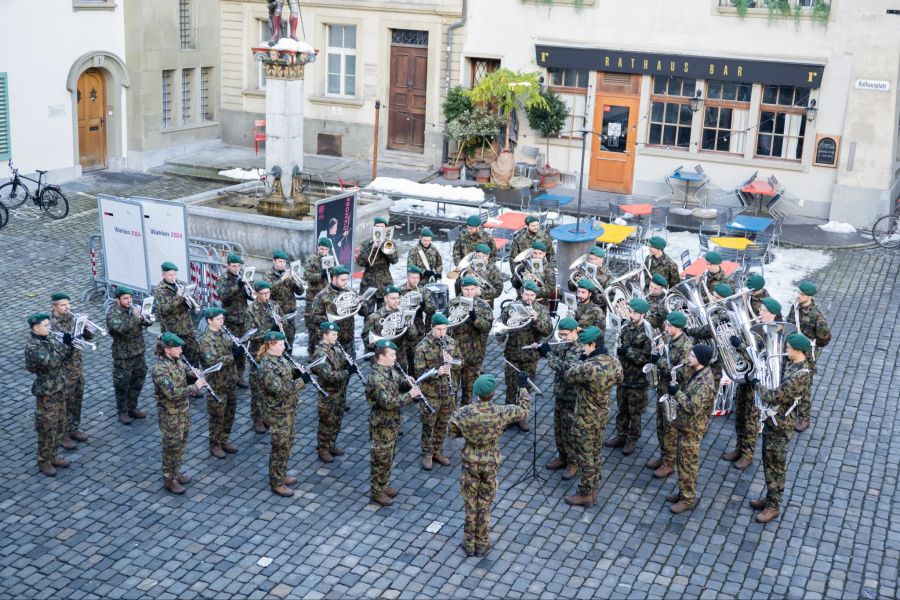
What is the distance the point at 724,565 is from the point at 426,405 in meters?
3.49

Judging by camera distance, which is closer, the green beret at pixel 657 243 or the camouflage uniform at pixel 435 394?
the camouflage uniform at pixel 435 394

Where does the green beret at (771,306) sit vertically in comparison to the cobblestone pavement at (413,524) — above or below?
above

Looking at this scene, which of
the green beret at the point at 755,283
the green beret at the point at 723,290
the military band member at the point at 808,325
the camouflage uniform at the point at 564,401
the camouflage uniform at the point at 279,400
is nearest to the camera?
the camouflage uniform at the point at 279,400

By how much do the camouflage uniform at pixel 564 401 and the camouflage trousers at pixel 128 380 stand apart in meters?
4.81

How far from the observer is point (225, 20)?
29.0m

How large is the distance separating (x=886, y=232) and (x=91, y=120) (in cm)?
1788

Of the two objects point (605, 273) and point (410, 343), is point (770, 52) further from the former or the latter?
point (410, 343)

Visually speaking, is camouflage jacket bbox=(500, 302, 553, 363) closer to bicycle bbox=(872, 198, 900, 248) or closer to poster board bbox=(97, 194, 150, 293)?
poster board bbox=(97, 194, 150, 293)

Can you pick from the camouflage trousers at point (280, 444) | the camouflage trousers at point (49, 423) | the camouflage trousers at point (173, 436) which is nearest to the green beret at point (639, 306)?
the camouflage trousers at point (280, 444)

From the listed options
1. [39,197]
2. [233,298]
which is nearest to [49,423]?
[233,298]

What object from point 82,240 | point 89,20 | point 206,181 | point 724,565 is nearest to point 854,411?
point 724,565

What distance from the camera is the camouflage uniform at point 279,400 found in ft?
37.4

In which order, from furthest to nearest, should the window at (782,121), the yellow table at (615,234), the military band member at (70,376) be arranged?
the window at (782,121)
the yellow table at (615,234)
the military band member at (70,376)

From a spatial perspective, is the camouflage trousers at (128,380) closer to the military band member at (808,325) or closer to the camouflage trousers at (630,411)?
the camouflage trousers at (630,411)
